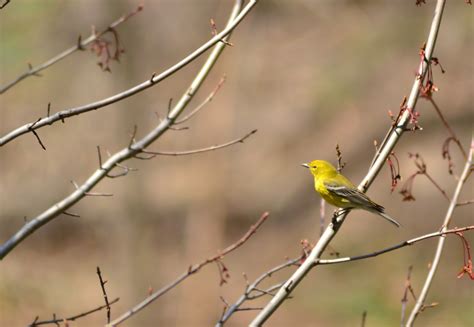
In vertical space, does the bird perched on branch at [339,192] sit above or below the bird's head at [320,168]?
below

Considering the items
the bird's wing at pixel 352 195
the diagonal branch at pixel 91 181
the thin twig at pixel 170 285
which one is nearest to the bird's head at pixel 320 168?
the bird's wing at pixel 352 195

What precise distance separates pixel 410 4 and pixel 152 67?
5354mm

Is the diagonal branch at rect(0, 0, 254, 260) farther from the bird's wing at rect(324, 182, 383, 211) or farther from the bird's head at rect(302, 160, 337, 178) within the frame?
the bird's head at rect(302, 160, 337, 178)

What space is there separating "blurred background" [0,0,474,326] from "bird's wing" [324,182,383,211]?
7388mm

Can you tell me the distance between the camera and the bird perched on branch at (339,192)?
144 inches

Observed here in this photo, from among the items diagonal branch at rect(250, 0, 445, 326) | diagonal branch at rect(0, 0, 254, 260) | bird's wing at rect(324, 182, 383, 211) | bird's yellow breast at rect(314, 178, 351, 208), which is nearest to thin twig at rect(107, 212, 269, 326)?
diagonal branch at rect(250, 0, 445, 326)

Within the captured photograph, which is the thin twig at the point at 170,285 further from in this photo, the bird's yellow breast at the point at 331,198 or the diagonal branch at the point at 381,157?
the bird's yellow breast at the point at 331,198

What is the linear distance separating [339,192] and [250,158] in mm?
13122

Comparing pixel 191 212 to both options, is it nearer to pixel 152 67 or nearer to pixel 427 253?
pixel 152 67

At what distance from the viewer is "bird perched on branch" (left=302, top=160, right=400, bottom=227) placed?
12.0 ft

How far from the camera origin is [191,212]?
13.6 metres

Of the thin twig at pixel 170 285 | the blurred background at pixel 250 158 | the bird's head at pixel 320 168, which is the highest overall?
the blurred background at pixel 250 158

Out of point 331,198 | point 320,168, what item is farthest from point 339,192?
point 320,168

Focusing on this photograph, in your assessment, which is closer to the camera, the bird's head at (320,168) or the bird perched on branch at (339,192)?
the bird perched on branch at (339,192)
